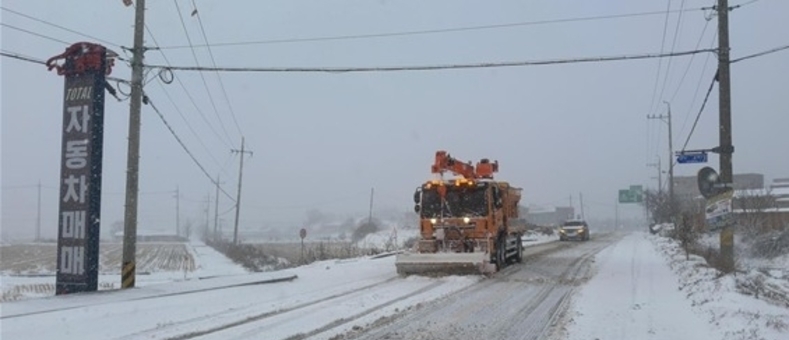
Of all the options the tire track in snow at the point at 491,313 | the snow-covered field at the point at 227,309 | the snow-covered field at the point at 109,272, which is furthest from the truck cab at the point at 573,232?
the snow-covered field at the point at 227,309

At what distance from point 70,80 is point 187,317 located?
24.7 feet

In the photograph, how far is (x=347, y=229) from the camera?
465 feet

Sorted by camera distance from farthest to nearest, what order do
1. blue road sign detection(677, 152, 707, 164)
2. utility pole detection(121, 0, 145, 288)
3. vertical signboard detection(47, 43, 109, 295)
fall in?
blue road sign detection(677, 152, 707, 164) < utility pole detection(121, 0, 145, 288) < vertical signboard detection(47, 43, 109, 295)

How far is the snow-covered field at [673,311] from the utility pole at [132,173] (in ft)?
35.0

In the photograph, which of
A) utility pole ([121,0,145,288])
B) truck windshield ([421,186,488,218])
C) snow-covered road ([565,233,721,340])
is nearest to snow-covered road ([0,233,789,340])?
snow-covered road ([565,233,721,340])

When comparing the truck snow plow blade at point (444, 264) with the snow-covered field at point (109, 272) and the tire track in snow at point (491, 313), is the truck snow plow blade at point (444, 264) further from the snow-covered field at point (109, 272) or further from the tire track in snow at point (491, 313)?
the snow-covered field at point (109, 272)

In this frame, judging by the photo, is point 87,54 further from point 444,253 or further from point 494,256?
point 494,256

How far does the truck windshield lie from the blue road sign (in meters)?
5.77

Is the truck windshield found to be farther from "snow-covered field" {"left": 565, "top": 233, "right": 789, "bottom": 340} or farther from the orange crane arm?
"snow-covered field" {"left": 565, "top": 233, "right": 789, "bottom": 340}

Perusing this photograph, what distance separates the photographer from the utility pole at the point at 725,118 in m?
18.3

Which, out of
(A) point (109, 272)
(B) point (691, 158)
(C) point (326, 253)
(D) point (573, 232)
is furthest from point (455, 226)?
(D) point (573, 232)

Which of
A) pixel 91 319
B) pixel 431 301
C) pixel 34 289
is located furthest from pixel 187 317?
pixel 34 289

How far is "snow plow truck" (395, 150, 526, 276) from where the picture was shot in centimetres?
1950

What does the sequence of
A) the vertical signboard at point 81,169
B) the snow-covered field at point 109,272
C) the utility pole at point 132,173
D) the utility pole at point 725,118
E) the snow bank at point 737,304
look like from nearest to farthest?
the snow bank at point 737,304, the vertical signboard at point 81,169, the utility pole at point 132,173, the utility pole at point 725,118, the snow-covered field at point 109,272
